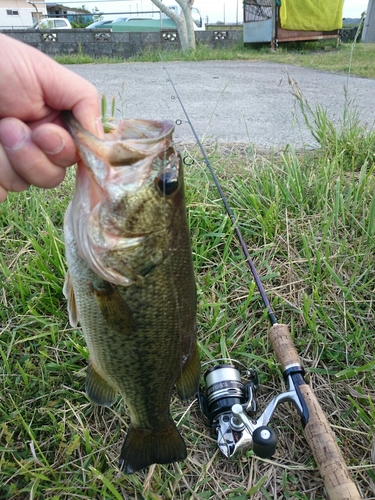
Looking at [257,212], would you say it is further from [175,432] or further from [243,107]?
[243,107]

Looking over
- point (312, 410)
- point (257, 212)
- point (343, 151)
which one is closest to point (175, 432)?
point (312, 410)

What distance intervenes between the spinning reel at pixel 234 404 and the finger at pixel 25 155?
1.18 meters

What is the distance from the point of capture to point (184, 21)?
50.0 ft

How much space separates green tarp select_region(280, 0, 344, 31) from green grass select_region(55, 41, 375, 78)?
78 cm

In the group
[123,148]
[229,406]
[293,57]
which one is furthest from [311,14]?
[123,148]

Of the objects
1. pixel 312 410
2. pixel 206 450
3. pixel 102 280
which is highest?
pixel 102 280

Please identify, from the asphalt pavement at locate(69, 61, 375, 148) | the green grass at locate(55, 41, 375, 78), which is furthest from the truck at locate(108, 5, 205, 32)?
the asphalt pavement at locate(69, 61, 375, 148)

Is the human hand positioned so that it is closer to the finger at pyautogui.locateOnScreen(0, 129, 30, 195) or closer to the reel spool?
the finger at pyautogui.locateOnScreen(0, 129, 30, 195)

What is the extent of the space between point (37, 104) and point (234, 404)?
1.42m

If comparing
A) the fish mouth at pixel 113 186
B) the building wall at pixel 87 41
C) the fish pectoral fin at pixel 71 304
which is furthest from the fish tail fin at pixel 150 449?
the building wall at pixel 87 41

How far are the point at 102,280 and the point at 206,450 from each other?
43.1 inches

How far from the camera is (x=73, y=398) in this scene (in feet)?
6.81

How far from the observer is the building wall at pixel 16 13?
39094 millimetres

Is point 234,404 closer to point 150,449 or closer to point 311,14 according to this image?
point 150,449
